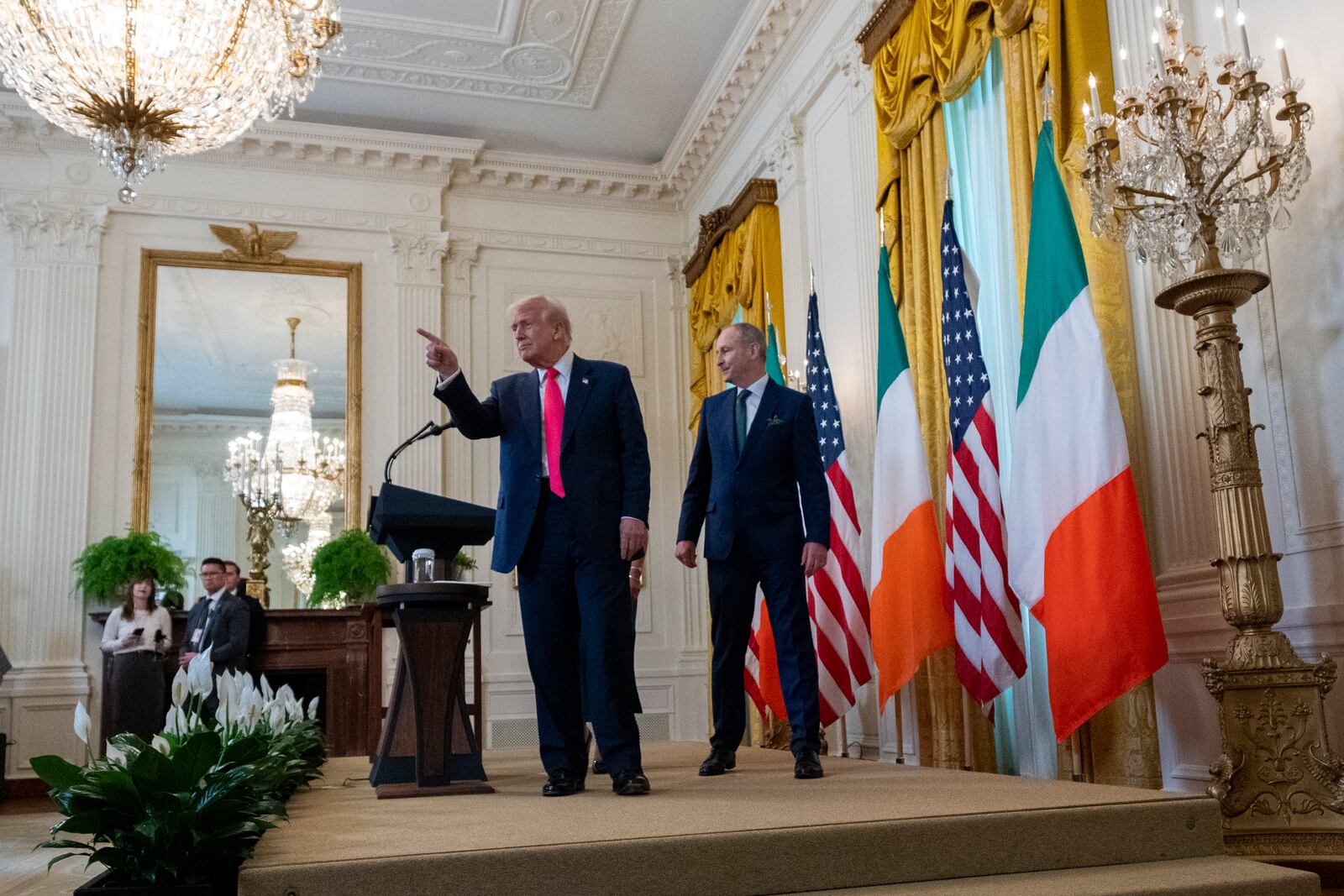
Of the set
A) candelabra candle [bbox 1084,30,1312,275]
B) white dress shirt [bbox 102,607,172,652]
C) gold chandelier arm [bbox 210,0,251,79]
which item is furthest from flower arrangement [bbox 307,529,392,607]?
candelabra candle [bbox 1084,30,1312,275]

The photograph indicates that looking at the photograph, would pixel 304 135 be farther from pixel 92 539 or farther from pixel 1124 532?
pixel 1124 532

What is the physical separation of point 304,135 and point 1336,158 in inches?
288

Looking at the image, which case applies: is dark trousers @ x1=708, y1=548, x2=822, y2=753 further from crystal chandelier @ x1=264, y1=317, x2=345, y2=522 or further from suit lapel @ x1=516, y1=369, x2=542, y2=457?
crystal chandelier @ x1=264, y1=317, x2=345, y2=522

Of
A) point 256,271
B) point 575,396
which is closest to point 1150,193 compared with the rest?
point 575,396

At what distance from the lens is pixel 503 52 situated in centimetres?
792

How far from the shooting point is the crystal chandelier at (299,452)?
8.25m

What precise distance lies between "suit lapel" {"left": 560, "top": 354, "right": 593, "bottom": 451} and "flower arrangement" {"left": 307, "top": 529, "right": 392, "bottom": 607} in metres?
4.84

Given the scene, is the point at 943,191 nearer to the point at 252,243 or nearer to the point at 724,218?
the point at 724,218

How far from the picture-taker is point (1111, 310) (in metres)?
3.96

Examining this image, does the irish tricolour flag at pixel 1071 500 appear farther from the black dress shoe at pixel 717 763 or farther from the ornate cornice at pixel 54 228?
the ornate cornice at pixel 54 228

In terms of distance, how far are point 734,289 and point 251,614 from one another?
3954 mm

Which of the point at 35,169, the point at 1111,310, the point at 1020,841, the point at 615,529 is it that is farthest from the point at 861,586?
the point at 35,169

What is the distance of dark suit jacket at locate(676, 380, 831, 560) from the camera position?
3973mm

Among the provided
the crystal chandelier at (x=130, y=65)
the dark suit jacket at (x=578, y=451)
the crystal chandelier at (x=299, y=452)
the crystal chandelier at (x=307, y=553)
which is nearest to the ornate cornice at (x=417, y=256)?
the crystal chandelier at (x=299, y=452)
